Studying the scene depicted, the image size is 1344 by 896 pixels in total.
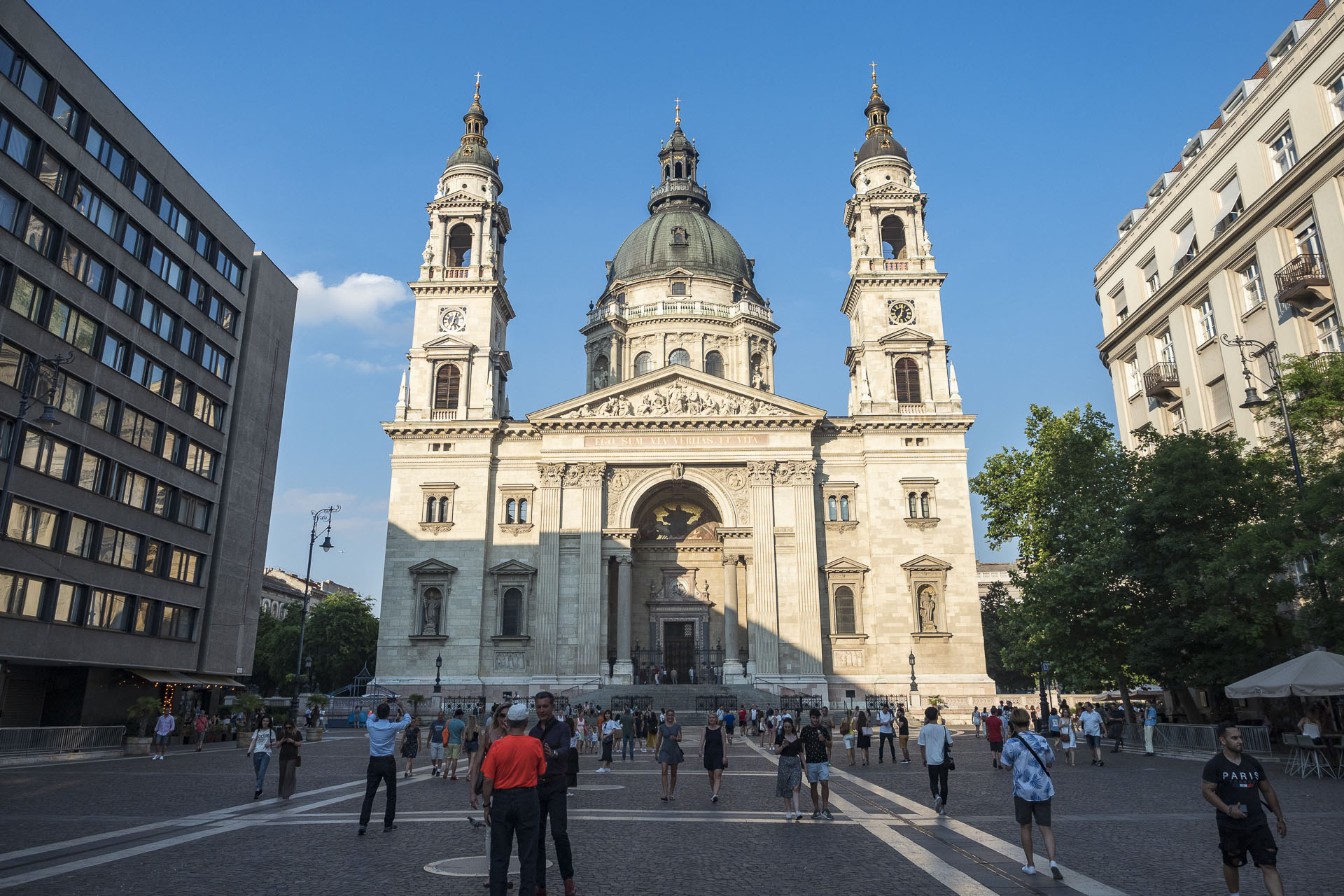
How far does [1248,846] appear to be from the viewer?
7.61m

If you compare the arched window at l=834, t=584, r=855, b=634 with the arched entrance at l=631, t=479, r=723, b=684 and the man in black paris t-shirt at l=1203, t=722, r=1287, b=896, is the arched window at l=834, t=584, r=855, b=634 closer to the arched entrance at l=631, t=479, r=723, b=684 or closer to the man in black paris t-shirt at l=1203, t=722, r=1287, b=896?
the arched entrance at l=631, t=479, r=723, b=684

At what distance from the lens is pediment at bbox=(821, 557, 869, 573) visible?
4819 cm

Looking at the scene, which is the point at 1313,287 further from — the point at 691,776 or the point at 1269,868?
the point at 1269,868

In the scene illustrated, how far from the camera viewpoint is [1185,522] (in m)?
27.0

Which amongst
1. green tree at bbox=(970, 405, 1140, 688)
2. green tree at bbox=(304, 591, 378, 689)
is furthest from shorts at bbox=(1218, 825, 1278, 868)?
green tree at bbox=(304, 591, 378, 689)

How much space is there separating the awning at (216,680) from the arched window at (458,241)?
26.1 metres

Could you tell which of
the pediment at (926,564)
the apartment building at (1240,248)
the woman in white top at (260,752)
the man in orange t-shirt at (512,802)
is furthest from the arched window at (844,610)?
the man in orange t-shirt at (512,802)

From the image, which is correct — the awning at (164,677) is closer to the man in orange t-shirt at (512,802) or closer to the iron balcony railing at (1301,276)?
the man in orange t-shirt at (512,802)

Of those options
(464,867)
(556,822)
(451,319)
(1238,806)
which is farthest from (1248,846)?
(451,319)

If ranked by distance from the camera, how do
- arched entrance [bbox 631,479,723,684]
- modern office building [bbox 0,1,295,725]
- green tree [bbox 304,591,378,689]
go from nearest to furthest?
modern office building [bbox 0,1,295,725]
arched entrance [bbox 631,479,723,684]
green tree [bbox 304,591,378,689]

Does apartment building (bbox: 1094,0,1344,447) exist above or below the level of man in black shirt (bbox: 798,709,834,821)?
above

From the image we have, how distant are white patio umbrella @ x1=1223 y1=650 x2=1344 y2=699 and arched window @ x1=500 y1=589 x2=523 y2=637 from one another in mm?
34688

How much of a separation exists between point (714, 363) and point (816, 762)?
5027cm

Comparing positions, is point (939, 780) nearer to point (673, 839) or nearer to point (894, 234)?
point (673, 839)
